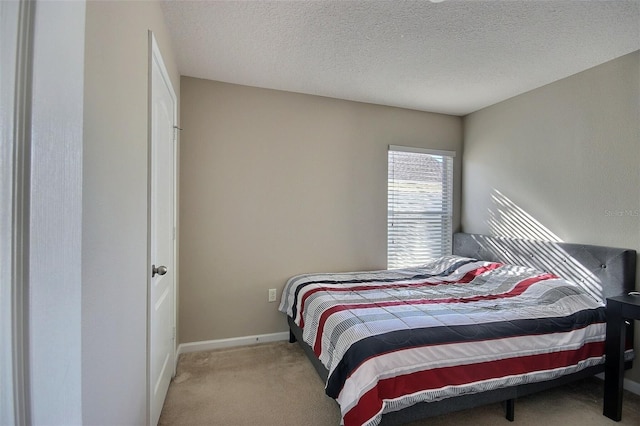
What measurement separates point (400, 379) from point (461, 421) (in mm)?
723

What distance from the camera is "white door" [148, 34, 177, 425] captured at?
159 cm

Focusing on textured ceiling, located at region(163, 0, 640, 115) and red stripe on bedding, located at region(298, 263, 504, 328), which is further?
red stripe on bedding, located at region(298, 263, 504, 328)

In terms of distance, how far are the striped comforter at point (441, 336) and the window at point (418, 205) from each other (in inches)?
37.7

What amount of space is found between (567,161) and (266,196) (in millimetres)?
2750

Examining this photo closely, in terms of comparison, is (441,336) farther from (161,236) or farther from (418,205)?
(418,205)

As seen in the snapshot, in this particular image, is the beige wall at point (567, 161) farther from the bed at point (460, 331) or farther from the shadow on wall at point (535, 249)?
the bed at point (460, 331)

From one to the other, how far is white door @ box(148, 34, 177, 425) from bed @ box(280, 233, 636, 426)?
3.21 feet

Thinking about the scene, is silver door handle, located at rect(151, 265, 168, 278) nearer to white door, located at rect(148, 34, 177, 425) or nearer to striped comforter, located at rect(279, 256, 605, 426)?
white door, located at rect(148, 34, 177, 425)

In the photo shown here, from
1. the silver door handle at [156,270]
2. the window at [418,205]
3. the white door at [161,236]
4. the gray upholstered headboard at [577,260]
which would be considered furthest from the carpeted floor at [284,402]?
the window at [418,205]

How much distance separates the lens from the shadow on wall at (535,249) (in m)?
2.27

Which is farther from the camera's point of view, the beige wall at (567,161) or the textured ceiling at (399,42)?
the beige wall at (567,161)

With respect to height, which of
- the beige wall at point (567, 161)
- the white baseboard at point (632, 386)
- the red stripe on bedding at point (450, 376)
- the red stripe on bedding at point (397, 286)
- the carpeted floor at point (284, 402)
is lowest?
the carpeted floor at point (284, 402)

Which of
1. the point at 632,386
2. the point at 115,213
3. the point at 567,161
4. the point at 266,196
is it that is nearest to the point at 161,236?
the point at 115,213

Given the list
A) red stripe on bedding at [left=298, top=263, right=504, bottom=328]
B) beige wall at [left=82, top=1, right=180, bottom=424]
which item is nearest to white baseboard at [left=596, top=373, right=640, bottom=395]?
red stripe on bedding at [left=298, top=263, right=504, bottom=328]
